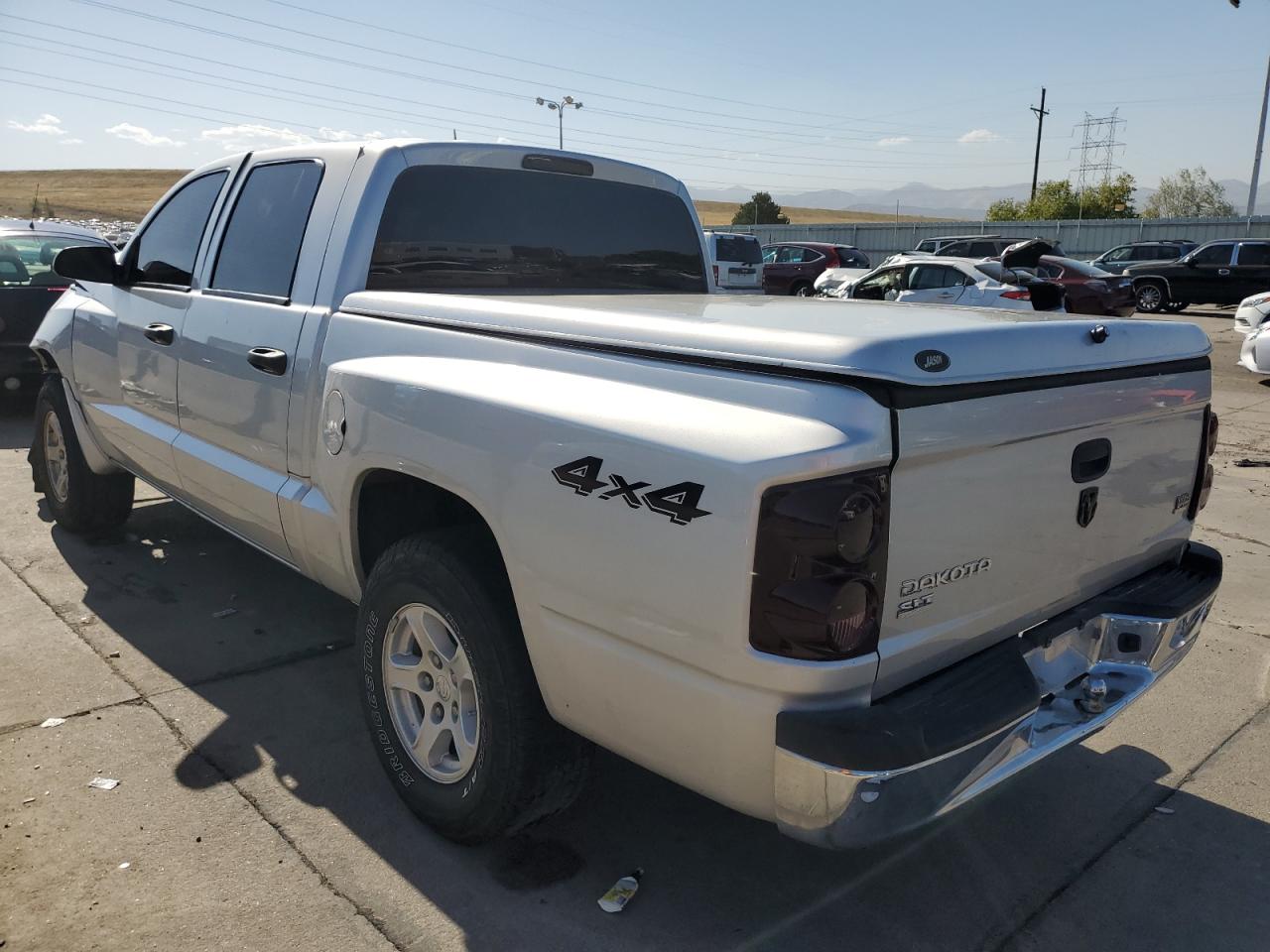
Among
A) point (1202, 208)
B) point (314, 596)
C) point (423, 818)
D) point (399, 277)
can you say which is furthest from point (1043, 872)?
point (1202, 208)

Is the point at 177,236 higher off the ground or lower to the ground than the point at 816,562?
Answer: higher

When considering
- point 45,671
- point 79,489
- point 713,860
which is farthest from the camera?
point 79,489

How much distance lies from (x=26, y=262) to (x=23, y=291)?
529mm

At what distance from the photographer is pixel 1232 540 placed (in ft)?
19.8

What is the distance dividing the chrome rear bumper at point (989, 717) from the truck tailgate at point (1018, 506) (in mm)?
68

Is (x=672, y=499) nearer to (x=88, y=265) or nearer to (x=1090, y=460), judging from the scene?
(x=1090, y=460)

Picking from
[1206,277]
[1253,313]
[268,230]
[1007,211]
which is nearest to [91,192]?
[1007,211]

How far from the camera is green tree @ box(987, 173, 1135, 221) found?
64.9 metres

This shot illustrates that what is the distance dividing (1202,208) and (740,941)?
106m

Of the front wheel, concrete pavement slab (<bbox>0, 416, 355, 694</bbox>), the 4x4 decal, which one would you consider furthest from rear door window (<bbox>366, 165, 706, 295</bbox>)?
concrete pavement slab (<bbox>0, 416, 355, 694</bbox>)

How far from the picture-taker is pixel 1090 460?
249 cm

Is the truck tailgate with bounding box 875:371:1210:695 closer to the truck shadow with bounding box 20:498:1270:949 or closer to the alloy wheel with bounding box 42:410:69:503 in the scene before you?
the truck shadow with bounding box 20:498:1270:949

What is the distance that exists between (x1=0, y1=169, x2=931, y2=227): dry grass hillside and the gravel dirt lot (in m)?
52.8

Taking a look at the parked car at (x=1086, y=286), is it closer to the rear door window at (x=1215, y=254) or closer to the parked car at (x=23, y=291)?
the rear door window at (x=1215, y=254)
